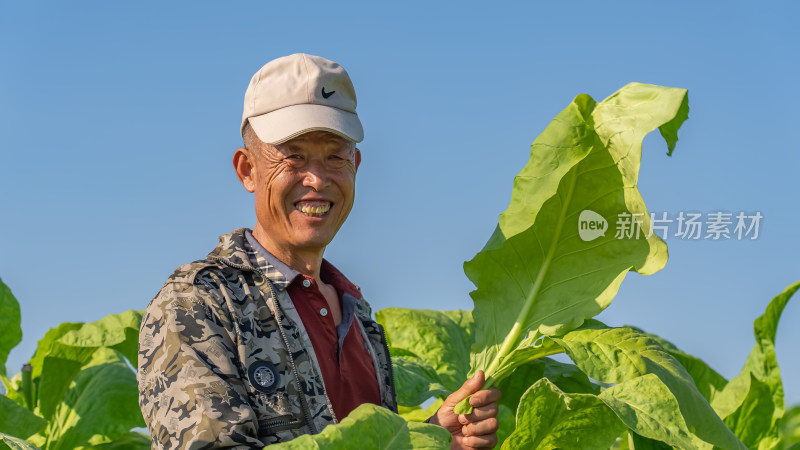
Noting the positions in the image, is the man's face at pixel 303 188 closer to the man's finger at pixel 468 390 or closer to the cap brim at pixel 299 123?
the cap brim at pixel 299 123

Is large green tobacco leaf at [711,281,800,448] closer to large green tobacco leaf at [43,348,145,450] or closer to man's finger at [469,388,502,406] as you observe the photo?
man's finger at [469,388,502,406]

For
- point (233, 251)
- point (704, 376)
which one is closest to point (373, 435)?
point (233, 251)

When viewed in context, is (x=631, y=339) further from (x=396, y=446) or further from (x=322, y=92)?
(x=322, y=92)

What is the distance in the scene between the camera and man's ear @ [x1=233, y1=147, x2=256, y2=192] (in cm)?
205

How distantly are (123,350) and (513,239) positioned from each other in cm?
161

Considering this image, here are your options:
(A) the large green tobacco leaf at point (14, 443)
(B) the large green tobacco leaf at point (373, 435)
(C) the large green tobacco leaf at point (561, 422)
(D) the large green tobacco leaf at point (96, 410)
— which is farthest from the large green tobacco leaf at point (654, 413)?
(D) the large green tobacco leaf at point (96, 410)

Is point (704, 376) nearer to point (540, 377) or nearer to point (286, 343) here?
point (540, 377)

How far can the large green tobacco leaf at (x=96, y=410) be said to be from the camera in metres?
3.06

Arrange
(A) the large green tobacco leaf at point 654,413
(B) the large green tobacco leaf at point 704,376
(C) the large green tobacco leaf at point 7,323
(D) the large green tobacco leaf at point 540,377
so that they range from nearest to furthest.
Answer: (A) the large green tobacco leaf at point 654,413 → (D) the large green tobacco leaf at point 540,377 → (B) the large green tobacco leaf at point 704,376 → (C) the large green tobacco leaf at point 7,323

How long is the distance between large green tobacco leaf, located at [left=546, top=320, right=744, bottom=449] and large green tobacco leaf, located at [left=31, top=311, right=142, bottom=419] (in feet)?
5.21

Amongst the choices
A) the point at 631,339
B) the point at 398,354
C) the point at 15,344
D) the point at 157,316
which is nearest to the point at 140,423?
the point at 15,344

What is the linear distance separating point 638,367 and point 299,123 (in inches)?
33.2

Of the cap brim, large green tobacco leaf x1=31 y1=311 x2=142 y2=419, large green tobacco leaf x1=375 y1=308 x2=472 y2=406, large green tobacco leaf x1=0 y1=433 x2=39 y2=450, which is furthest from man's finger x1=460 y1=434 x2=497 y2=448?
large green tobacco leaf x1=31 y1=311 x2=142 y2=419

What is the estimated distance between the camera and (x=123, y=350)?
10.1ft
